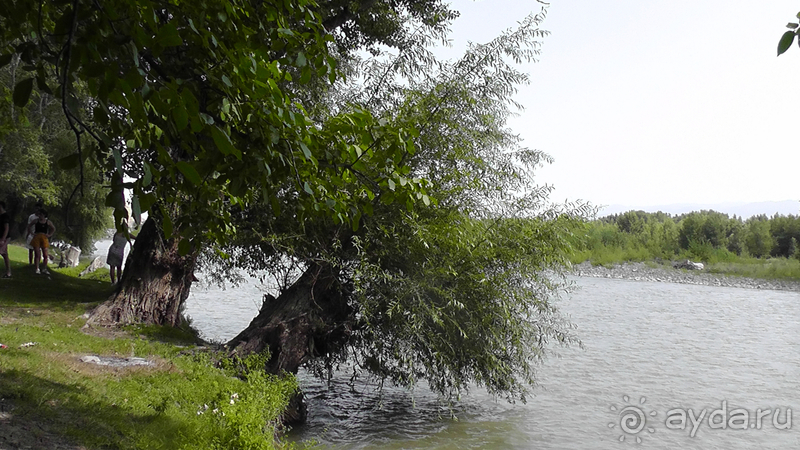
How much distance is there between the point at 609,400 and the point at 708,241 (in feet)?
175

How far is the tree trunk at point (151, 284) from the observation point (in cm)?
1058

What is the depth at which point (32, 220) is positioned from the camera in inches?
594

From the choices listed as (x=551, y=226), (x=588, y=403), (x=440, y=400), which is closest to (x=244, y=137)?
(x=551, y=226)

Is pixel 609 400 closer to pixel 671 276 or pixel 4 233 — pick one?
pixel 4 233

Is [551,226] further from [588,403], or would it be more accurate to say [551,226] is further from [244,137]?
[244,137]

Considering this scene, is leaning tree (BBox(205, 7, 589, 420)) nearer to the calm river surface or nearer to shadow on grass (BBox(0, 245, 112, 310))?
the calm river surface

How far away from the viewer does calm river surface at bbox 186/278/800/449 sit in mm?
9930

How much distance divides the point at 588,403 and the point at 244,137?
10566 mm

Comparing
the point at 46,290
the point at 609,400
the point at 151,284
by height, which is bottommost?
the point at 609,400

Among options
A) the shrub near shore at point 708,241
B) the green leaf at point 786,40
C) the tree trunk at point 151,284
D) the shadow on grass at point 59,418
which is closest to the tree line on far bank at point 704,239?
the shrub near shore at point 708,241

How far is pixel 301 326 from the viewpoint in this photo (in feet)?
32.4

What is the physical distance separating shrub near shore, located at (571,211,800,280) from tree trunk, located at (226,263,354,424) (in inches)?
1782

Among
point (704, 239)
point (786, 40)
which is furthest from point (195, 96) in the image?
point (704, 239)

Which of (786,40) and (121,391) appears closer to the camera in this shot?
(786,40)
